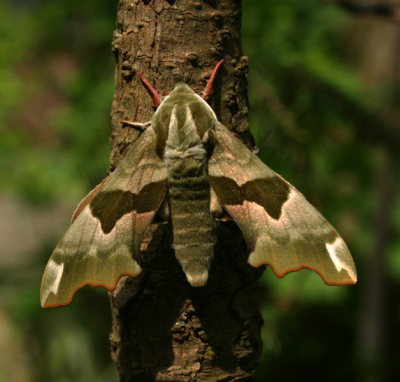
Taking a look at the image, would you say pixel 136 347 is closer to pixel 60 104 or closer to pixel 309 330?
pixel 309 330

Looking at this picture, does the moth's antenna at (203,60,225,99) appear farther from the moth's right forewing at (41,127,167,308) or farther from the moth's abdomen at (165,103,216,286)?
the moth's right forewing at (41,127,167,308)

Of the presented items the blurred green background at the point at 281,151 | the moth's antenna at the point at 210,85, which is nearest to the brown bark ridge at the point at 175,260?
the moth's antenna at the point at 210,85

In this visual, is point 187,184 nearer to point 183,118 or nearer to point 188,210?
point 188,210

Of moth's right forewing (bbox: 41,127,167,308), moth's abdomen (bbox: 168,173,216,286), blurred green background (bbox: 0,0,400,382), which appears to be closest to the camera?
moth's abdomen (bbox: 168,173,216,286)

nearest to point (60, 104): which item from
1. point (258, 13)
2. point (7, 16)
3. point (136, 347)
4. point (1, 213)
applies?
point (7, 16)

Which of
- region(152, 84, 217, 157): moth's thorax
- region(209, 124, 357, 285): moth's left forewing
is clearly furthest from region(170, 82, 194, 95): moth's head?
region(209, 124, 357, 285): moth's left forewing
